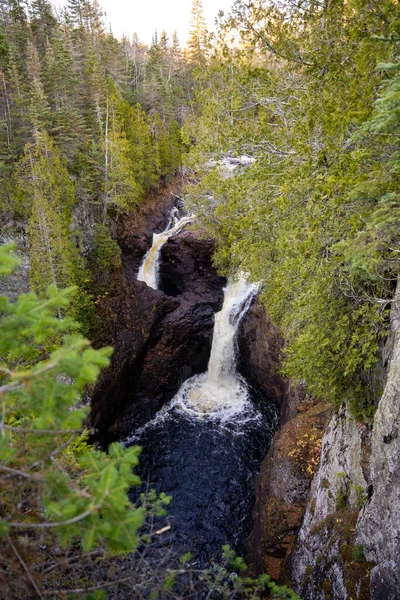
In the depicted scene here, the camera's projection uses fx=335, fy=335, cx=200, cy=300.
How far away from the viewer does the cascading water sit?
12.7 metres

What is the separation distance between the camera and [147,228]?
25703 millimetres

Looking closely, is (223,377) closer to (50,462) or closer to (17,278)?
(17,278)

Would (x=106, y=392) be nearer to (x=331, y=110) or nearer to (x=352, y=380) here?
(x=352, y=380)

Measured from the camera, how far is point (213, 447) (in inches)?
639

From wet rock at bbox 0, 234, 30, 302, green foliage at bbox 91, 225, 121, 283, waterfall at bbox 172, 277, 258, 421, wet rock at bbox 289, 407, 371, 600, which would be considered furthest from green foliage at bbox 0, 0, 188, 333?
wet rock at bbox 289, 407, 371, 600

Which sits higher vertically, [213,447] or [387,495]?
[387,495]

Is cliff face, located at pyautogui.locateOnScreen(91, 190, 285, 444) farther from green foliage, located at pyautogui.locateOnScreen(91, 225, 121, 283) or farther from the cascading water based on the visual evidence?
green foliage, located at pyautogui.locateOnScreen(91, 225, 121, 283)

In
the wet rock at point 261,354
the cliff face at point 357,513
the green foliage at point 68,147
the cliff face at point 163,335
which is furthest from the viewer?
the cliff face at point 163,335

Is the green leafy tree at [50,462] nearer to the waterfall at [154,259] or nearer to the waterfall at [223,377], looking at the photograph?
the waterfall at [223,377]

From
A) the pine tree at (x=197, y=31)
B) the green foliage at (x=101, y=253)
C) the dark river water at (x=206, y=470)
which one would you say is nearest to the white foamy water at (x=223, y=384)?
the dark river water at (x=206, y=470)

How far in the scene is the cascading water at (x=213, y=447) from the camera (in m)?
12.7

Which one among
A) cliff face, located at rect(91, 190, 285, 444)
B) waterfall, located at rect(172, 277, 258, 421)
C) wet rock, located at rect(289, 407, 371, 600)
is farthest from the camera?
waterfall, located at rect(172, 277, 258, 421)

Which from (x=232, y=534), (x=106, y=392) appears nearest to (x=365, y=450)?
(x=232, y=534)

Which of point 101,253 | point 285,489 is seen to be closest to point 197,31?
point 101,253
